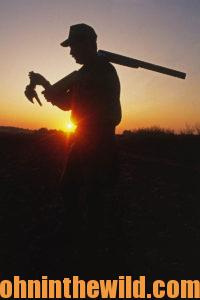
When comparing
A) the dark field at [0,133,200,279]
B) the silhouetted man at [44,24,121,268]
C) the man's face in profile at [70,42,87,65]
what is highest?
the man's face in profile at [70,42,87,65]

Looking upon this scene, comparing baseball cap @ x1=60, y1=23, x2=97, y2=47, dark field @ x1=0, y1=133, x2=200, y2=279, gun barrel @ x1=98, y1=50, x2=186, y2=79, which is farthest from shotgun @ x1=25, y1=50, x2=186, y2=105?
dark field @ x1=0, y1=133, x2=200, y2=279

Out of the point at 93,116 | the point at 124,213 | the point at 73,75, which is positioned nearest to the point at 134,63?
the point at 73,75

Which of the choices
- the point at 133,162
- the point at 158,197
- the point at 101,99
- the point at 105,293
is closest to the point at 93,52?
the point at 101,99

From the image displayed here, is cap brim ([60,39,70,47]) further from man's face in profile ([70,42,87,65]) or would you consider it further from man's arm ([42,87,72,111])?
man's arm ([42,87,72,111])

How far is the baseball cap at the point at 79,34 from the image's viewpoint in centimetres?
467

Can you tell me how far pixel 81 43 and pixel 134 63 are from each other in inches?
34.6

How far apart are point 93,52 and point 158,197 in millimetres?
2952

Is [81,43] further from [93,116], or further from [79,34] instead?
[93,116]

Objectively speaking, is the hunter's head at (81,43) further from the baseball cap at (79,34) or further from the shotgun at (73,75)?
the shotgun at (73,75)

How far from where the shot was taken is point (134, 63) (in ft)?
17.5

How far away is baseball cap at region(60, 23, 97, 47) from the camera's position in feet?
15.3

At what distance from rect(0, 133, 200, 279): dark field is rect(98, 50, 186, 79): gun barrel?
1.88m

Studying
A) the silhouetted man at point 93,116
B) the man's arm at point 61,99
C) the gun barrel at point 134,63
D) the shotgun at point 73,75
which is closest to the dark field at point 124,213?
the silhouetted man at point 93,116

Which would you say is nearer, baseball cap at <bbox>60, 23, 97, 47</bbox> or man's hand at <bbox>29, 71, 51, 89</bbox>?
baseball cap at <bbox>60, 23, 97, 47</bbox>
